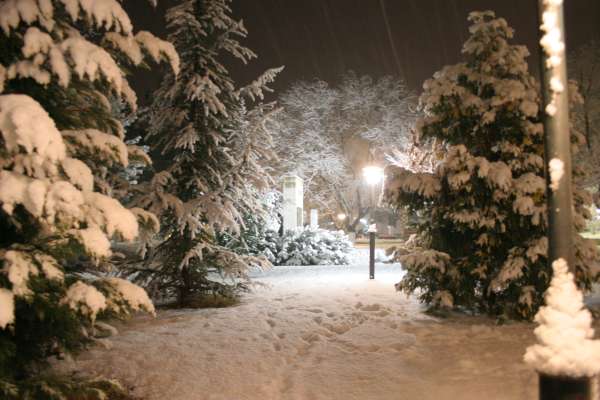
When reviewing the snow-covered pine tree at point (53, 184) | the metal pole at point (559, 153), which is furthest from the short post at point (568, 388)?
the snow-covered pine tree at point (53, 184)

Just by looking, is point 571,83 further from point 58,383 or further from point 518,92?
point 58,383

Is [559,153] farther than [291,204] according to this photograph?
No

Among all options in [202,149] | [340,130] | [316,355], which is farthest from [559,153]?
[340,130]

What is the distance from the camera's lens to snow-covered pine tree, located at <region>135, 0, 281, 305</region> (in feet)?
29.1

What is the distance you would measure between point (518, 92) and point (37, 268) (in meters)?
6.70

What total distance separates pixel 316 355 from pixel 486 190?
3711 mm

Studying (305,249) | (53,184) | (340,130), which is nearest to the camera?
(53,184)

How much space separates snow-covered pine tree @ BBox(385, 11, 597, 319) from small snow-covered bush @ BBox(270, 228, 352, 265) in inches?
385

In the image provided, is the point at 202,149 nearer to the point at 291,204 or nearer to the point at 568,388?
the point at 568,388

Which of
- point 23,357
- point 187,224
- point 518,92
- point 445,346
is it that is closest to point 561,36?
point 518,92

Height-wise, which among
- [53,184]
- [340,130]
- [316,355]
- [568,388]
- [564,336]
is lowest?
[316,355]

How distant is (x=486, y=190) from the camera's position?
296 inches

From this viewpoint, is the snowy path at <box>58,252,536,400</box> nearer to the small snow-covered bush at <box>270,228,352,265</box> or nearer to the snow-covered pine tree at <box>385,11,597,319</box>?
the snow-covered pine tree at <box>385,11,597,319</box>

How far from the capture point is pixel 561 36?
3732mm
